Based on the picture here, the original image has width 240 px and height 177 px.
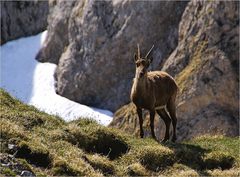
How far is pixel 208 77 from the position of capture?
4972 cm

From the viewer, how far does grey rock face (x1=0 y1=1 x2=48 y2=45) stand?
74.1m

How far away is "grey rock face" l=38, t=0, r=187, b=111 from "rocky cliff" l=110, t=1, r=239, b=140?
4153 mm

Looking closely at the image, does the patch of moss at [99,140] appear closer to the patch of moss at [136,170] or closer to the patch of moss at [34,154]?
the patch of moss at [136,170]

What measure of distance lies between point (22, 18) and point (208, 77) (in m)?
31.4

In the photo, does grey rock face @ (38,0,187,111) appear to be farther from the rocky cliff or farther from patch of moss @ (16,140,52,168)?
patch of moss @ (16,140,52,168)

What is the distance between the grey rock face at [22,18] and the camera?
74.1 m

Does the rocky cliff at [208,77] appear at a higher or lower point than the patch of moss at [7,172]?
lower

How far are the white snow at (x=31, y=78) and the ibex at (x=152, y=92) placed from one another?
105ft

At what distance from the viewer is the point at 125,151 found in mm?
18922

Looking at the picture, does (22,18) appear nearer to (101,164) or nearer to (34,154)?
(101,164)

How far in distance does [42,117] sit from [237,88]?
3321 centimetres

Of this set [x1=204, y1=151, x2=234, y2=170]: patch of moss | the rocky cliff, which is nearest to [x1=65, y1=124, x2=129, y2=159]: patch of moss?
[x1=204, y1=151, x2=234, y2=170]: patch of moss

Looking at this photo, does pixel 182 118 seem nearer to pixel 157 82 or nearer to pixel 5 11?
pixel 157 82

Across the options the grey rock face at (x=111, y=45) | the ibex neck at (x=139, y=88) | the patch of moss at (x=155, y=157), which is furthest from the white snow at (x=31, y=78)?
the patch of moss at (x=155, y=157)
